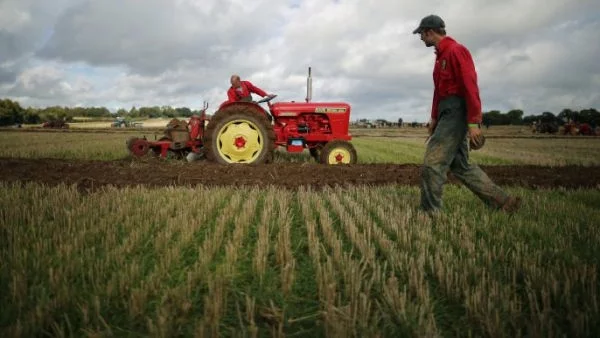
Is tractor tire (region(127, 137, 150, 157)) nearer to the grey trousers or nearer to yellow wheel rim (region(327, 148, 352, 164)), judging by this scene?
yellow wheel rim (region(327, 148, 352, 164))

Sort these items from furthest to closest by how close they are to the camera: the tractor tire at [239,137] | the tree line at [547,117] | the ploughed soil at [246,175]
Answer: the tree line at [547,117]
the tractor tire at [239,137]
the ploughed soil at [246,175]

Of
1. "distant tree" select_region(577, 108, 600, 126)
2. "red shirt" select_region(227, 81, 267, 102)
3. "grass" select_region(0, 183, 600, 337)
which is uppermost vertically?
"distant tree" select_region(577, 108, 600, 126)

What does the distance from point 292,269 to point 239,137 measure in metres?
6.66

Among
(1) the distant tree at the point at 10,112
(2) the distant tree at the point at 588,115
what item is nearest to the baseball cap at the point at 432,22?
(2) the distant tree at the point at 588,115

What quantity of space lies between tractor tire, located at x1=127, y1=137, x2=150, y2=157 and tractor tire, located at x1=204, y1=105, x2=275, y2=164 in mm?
1797

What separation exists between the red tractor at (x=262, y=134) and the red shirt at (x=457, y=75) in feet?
16.3

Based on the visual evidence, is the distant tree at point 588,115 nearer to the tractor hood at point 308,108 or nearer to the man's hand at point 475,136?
the tractor hood at point 308,108

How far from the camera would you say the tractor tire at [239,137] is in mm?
8859

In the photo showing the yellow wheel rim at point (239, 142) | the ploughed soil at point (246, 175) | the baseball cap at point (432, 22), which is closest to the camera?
the baseball cap at point (432, 22)

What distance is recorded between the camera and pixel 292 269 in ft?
8.64

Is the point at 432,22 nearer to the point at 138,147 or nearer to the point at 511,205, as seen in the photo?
the point at 511,205

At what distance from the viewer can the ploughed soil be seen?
7051mm

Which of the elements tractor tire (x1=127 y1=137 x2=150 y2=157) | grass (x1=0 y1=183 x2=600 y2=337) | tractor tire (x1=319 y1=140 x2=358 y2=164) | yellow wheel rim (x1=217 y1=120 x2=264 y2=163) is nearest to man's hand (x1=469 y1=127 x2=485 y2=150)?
grass (x1=0 y1=183 x2=600 y2=337)

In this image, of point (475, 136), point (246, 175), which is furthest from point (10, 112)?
point (475, 136)
